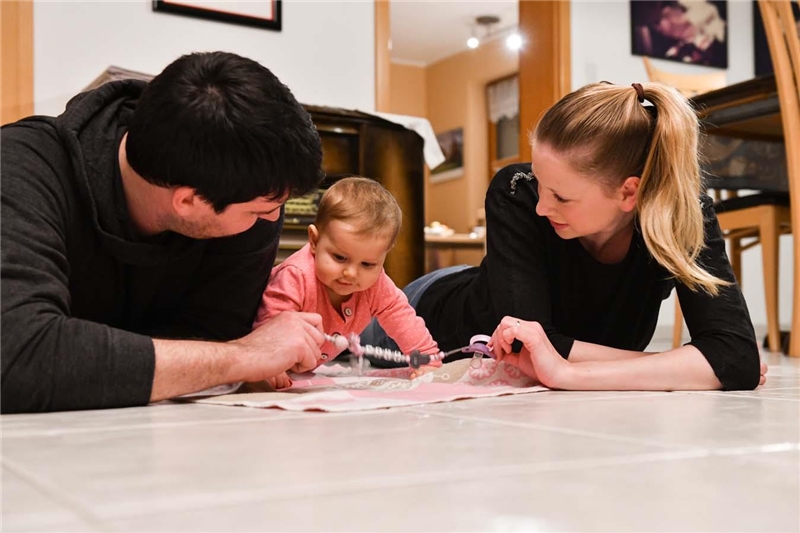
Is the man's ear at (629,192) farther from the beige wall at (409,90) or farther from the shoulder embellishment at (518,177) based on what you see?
the beige wall at (409,90)

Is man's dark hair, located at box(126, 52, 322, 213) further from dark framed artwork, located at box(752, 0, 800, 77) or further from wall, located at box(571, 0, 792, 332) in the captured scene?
dark framed artwork, located at box(752, 0, 800, 77)

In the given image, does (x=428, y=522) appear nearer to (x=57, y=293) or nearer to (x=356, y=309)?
(x=57, y=293)

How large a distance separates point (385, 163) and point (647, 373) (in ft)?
6.24

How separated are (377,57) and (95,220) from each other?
275 cm

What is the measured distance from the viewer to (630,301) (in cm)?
171

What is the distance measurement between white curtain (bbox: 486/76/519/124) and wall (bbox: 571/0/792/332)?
3622mm

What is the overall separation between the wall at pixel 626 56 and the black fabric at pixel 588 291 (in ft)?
10.4

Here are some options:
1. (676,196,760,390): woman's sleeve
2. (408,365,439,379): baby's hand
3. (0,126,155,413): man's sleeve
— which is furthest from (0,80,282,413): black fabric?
(676,196,760,390): woman's sleeve

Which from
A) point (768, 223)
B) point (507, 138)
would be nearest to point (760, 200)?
point (768, 223)

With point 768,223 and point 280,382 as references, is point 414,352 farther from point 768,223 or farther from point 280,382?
point 768,223

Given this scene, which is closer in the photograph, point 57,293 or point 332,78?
point 57,293

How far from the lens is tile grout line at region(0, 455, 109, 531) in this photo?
0.55 m

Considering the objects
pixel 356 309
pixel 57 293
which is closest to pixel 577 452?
pixel 57 293

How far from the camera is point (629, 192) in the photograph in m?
1.56
